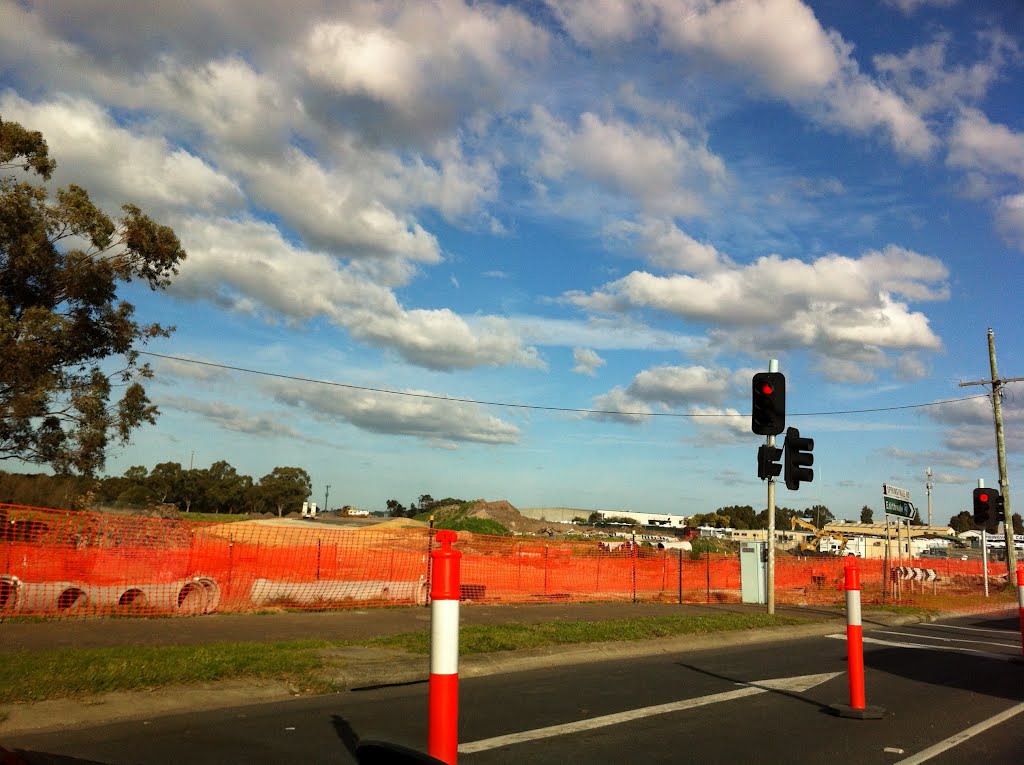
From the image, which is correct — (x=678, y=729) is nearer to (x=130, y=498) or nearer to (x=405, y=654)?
(x=405, y=654)

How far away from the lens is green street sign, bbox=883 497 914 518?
22828 millimetres

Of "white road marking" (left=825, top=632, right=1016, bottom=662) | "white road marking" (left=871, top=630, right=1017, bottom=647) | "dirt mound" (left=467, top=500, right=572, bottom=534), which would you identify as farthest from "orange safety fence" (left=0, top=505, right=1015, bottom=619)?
"dirt mound" (left=467, top=500, right=572, bottom=534)

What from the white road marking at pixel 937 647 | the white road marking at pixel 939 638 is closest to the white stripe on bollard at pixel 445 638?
the white road marking at pixel 937 647

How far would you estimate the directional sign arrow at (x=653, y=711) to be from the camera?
20.8ft

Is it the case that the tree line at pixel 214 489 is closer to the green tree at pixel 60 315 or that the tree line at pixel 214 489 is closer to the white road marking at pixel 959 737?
the green tree at pixel 60 315

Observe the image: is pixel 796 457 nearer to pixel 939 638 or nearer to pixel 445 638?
pixel 939 638

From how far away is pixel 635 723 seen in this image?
7137mm

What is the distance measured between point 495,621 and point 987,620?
14.8 metres

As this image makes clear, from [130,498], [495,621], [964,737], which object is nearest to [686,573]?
[495,621]

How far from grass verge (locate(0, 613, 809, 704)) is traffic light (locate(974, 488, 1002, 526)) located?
17.8 m

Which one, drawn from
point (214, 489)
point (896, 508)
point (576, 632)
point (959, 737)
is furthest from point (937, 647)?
point (214, 489)

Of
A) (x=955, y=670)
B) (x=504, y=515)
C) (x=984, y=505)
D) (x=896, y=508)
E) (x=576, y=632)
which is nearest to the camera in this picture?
(x=955, y=670)

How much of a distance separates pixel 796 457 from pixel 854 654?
8800 millimetres

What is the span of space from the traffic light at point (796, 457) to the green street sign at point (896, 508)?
865cm
